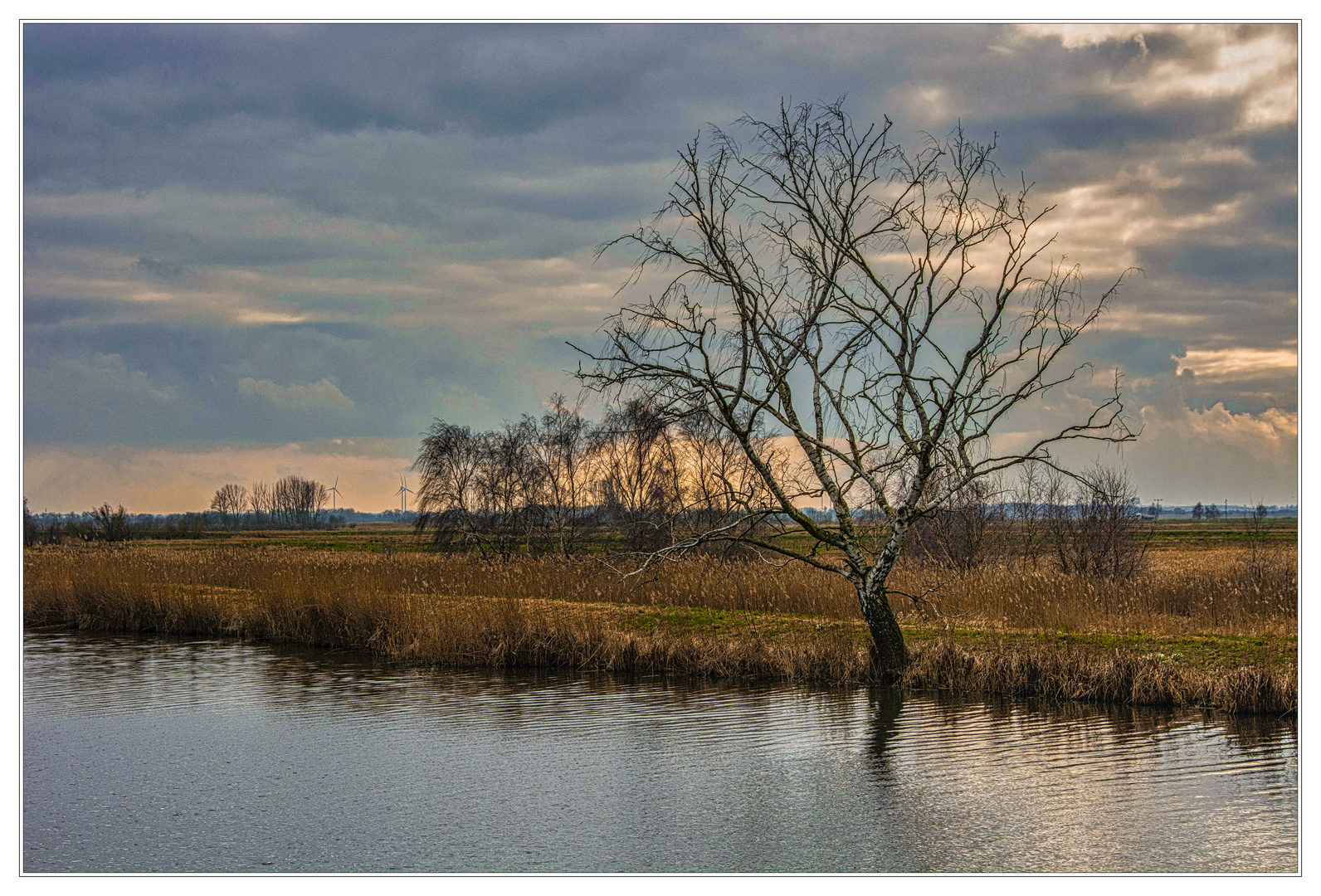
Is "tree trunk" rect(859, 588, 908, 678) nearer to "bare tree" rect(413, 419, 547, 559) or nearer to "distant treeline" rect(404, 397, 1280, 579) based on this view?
"distant treeline" rect(404, 397, 1280, 579)

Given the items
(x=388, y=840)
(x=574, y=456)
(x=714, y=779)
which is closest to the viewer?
(x=388, y=840)

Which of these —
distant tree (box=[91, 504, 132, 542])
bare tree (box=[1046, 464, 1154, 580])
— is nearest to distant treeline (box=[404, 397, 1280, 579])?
bare tree (box=[1046, 464, 1154, 580])

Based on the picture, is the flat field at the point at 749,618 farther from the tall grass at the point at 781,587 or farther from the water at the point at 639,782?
the water at the point at 639,782

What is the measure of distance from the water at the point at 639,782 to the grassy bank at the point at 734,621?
871 millimetres

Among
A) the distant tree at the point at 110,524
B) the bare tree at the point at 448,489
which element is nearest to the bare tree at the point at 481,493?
the bare tree at the point at 448,489

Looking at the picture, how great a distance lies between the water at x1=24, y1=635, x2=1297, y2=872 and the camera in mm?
9570

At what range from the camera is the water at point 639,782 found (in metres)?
9.57

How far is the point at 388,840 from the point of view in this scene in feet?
32.8

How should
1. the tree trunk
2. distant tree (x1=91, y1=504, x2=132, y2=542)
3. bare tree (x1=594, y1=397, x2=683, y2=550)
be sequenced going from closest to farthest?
the tree trunk < bare tree (x1=594, y1=397, x2=683, y2=550) < distant tree (x1=91, y1=504, x2=132, y2=542)

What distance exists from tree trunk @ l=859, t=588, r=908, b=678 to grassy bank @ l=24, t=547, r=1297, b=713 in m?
0.33

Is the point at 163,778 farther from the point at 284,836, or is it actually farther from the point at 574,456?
the point at 574,456

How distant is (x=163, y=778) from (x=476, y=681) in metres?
7.65

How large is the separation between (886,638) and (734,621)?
16.6ft
